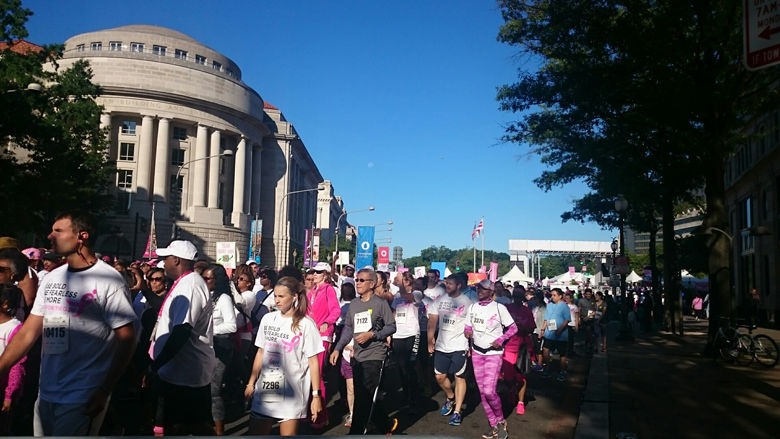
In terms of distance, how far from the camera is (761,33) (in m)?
4.64

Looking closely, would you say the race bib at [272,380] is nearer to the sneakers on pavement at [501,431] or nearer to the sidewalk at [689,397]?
the sidewalk at [689,397]

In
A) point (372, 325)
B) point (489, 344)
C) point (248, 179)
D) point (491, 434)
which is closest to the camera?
point (372, 325)

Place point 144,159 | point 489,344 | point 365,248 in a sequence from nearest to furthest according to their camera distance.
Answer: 1. point 489,344
2. point 365,248
3. point 144,159

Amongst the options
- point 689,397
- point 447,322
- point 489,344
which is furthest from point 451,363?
point 689,397

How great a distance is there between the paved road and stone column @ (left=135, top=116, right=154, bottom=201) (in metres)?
52.9

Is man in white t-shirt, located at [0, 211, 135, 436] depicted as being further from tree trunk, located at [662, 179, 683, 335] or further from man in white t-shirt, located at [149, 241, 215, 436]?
tree trunk, located at [662, 179, 683, 335]

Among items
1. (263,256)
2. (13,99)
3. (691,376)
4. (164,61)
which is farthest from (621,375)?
(263,256)

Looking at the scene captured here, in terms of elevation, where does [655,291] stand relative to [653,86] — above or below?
below

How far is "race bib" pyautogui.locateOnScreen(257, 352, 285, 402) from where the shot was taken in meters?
5.16

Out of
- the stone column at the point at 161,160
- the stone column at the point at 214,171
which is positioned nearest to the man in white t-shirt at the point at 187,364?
the stone column at the point at 161,160

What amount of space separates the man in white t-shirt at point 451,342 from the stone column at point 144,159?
54.4m

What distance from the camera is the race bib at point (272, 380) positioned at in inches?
203

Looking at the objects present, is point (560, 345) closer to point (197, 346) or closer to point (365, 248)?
point (197, 346)

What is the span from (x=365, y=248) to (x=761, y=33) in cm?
2231
